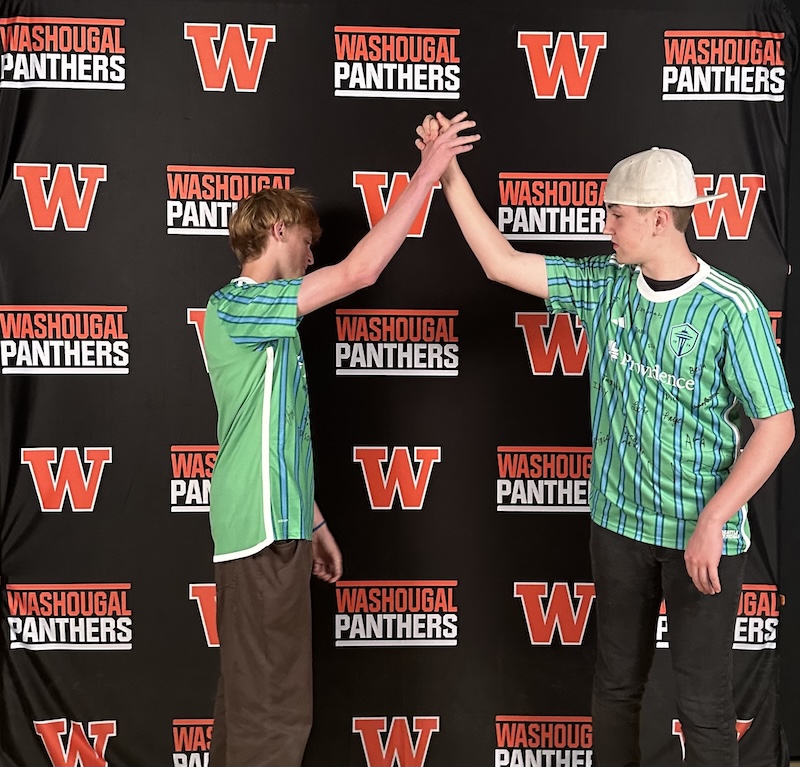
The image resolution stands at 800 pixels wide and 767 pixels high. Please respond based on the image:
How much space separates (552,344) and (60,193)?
1.53m

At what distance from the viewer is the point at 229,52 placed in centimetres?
229

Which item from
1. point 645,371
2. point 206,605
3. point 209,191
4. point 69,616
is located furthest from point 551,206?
point 69,616

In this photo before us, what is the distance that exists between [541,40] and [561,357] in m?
0.93

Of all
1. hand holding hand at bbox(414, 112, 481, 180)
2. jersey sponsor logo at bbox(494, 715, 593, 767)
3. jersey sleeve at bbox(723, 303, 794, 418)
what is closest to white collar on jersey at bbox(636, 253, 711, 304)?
jersey sleeve at bbox(723, 303, 794, 418)

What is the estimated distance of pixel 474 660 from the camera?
2449 mm

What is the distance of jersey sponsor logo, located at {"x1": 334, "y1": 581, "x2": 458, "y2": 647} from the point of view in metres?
2.43

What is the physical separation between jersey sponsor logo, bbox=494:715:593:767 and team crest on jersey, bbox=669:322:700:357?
134 centimetres

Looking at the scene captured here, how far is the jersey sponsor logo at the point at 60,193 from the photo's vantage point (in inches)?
91.2

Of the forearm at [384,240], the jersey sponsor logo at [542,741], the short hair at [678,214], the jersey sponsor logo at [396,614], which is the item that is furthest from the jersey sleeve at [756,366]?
the jersey sponsor logo at [542,741]

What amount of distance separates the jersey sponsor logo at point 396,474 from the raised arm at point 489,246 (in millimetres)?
688

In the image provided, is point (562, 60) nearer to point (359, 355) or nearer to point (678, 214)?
point (678, 214)

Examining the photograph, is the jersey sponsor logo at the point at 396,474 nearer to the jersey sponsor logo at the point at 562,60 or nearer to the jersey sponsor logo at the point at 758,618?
the jersey sponsor logo at the point at 758,618

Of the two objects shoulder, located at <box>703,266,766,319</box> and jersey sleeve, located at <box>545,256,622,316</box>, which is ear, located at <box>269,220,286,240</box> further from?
shoulder, located at <box>703,266,766,319</box>

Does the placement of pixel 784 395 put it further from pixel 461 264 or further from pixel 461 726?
pixel 461 726
